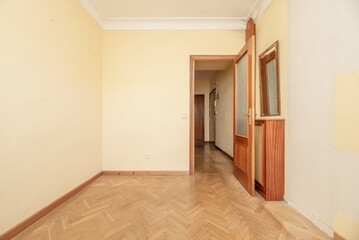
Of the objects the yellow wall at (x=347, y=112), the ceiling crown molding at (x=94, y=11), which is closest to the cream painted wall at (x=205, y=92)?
the ceiling crown molding at (x=94, y=11)

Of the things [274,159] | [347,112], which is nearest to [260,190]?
[274,159]

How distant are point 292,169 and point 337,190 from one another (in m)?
0.52

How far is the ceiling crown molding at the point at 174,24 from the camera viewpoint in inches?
115

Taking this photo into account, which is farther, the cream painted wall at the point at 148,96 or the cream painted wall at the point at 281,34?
the cream painted wall at the point at 148,96

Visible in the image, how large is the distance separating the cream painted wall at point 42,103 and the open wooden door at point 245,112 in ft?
8.02

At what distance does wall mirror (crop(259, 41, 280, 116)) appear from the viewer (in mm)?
2045

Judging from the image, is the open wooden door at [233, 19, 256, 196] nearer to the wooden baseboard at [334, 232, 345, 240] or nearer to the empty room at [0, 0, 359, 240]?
the empty room at [0, 0, 359, 240]

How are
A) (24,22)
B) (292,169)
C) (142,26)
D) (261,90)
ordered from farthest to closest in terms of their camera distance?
(142,26) < (261,90) < (292,169) < (24,22)

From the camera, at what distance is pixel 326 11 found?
1404mm

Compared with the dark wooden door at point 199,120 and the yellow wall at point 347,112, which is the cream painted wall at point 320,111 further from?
the dark wooden door at point 199,120

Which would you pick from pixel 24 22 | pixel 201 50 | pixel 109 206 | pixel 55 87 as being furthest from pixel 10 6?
pixel 201 50

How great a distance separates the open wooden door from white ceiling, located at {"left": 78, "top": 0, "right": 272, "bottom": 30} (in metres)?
0.49

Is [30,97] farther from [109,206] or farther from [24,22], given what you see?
[109,206]

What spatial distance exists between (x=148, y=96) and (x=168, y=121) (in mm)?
614
